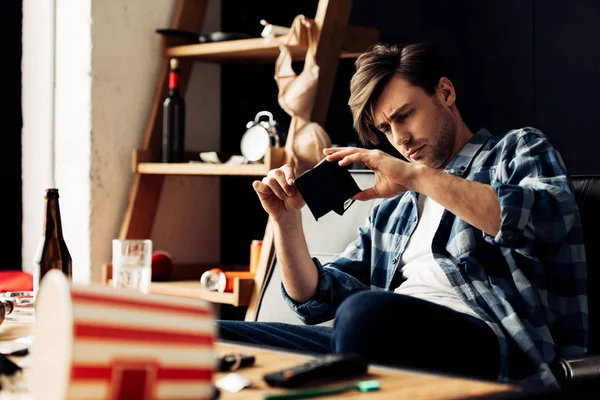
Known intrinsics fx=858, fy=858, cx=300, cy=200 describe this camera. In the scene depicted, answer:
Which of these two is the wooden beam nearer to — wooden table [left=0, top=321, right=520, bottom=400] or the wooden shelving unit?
the wooden shelving unit

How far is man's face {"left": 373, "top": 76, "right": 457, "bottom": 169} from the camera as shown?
6.97 ft

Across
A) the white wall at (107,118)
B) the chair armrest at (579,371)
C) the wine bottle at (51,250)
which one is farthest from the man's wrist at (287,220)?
the white wall at (107,118)

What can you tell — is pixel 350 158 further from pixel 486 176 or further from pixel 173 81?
pixel 173 81

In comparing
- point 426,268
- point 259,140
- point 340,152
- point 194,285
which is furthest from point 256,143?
point 340,152

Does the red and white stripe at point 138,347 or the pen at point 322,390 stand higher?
the red and white stripe at point 138,347

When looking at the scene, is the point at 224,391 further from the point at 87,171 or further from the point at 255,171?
the point at 87,171

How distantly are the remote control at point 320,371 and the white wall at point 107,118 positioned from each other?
7.59ft

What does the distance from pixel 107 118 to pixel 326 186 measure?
166 centimetres

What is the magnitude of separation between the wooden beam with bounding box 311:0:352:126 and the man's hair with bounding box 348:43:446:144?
587 mm

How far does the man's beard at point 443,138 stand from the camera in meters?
2.12

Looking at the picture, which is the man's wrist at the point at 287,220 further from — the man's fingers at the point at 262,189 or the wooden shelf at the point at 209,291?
the wooden shelf at the point at 209,291

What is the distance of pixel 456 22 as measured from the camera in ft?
9.23

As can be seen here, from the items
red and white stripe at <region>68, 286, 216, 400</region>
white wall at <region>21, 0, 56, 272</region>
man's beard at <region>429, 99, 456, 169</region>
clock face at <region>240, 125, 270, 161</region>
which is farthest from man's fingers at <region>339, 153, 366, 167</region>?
white wall at <region>21, 0, 56, 272</region>

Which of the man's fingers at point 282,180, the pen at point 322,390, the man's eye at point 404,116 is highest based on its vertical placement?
the man's eye at point 404,116
